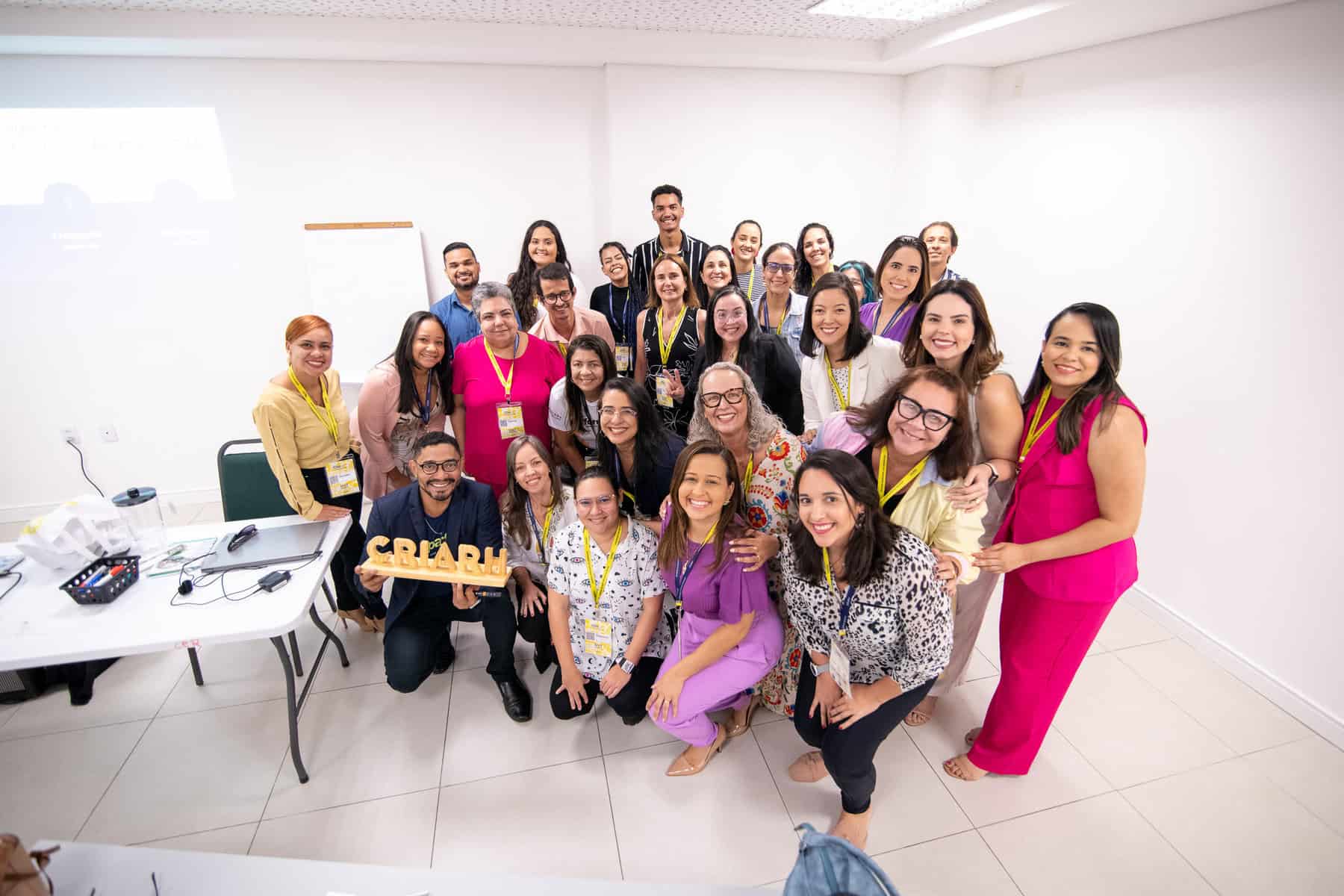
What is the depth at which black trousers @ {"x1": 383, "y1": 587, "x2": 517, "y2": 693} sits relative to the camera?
257 cm

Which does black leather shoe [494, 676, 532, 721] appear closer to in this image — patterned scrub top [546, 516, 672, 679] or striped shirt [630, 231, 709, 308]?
patterned scrub top [546, 516, 672, 679]

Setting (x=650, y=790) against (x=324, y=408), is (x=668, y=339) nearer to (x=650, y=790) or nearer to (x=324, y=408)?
(x=324, y=408)

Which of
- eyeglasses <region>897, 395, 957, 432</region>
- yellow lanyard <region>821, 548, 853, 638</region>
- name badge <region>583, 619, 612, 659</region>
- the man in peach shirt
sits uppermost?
the man in peach shirt

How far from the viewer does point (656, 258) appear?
400 cm

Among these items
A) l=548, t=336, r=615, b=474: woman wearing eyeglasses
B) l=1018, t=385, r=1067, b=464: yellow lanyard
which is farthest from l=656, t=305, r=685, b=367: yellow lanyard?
l=1018, t=385, r=1067, b=464: yellow lanyard

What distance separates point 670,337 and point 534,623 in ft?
5.37

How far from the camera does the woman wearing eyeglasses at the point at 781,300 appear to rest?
3.29 meters

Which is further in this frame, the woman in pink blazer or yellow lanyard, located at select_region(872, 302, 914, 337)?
yellow lanyard, located at select_region(872, 302, 914, 337)

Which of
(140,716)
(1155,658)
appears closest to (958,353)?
(1155,658)

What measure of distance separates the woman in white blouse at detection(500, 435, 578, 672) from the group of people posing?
0.01 metres

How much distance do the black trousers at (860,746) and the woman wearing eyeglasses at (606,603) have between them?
2.61ft

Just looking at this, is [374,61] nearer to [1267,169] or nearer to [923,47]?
[923,47]

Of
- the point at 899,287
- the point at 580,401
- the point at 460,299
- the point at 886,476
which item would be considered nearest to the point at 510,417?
the point at 580,401

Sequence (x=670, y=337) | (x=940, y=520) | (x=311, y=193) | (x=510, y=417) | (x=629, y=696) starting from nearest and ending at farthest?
(x=940, y=520) < (x=629, y=696) < (x=510, y=417) < (x=670, y=337) < (x=311, y=193)
